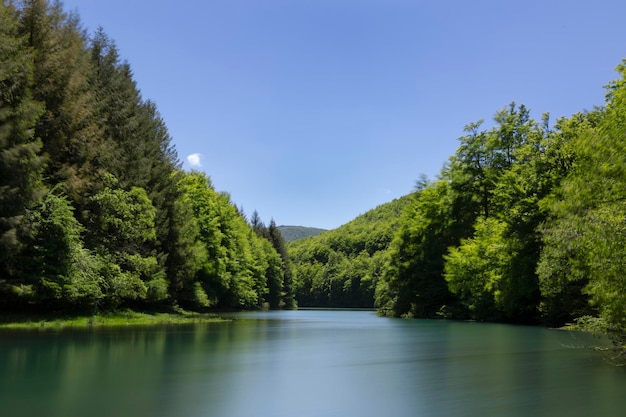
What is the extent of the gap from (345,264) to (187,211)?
337ft

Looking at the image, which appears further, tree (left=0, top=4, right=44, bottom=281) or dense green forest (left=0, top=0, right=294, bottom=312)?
dense green forest (left=0, top=0, right=294, bottom=312)

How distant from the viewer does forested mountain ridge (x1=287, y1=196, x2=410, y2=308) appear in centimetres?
13325

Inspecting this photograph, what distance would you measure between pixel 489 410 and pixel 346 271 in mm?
130447

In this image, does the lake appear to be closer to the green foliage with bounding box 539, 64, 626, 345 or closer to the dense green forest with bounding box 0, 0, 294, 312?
the green foliage with bounding box 539, 64, 626, 345

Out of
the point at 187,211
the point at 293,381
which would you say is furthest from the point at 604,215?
the point at 187,211

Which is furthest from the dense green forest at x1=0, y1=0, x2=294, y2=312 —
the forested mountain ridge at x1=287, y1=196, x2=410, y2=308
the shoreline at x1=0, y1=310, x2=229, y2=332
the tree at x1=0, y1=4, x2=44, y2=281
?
the forested mountain ridge at x1=287, y1=196, x2=410, y2=308

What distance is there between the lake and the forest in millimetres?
2964

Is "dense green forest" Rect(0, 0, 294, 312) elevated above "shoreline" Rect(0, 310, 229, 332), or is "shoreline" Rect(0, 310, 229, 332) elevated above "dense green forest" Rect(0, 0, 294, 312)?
"dense green forest" Rect(0, 0, 294, 312)

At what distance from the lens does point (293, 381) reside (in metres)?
11.9

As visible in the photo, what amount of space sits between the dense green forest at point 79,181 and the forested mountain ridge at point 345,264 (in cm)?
8209

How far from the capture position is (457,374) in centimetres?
1280

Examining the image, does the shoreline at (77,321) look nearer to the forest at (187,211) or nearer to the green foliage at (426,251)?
the forest at (187,211)

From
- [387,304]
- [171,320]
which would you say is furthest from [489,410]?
[387,304]

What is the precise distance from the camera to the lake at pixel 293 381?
8.79m
